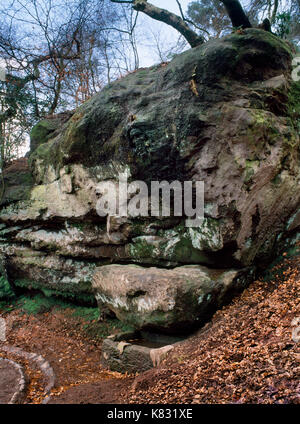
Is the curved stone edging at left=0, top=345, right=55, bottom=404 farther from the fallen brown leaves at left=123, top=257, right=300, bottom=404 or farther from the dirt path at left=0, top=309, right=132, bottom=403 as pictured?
the fallen brown leaves at left=123, top=257, right=300, bottom=404

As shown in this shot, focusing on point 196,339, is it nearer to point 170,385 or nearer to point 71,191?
→ point 170,385

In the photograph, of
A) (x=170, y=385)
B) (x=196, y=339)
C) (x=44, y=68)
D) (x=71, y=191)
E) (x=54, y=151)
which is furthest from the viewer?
(x=44, y=68)

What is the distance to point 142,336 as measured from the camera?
16.8ft

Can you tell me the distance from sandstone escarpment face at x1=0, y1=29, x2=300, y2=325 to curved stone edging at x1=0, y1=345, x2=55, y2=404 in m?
1.47

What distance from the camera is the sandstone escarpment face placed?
4.80m

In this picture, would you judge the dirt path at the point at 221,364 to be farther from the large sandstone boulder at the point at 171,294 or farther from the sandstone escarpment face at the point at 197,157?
the sandstone escarpment face at the point at 197,157

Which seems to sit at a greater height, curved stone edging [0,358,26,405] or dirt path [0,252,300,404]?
dirt path [0,252,300,404]

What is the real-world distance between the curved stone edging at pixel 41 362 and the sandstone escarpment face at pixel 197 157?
4.81 feet

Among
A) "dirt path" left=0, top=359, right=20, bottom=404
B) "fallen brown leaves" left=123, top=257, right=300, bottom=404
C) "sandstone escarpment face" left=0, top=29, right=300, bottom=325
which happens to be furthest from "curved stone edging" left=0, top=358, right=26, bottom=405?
"sandstone escarpment face" left=0, top=29, right=300, bottom=325

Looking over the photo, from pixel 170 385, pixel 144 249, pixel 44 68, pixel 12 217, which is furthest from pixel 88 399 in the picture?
pixel 44 68

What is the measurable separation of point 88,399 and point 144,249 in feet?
9.06

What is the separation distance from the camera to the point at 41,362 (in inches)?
205

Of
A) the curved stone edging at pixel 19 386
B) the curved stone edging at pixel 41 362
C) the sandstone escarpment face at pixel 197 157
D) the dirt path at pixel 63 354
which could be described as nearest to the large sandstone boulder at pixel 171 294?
the sandstone escarpment face at pixel 197 157

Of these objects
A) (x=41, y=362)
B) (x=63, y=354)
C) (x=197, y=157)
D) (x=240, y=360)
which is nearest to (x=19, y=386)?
(x=41, y=362)
